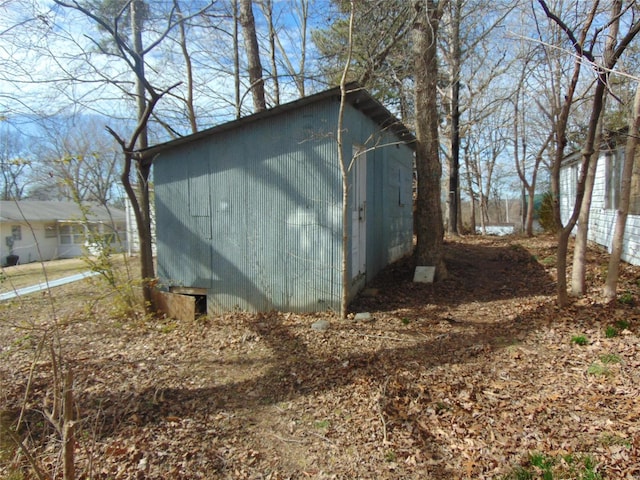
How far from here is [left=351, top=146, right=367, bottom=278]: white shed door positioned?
6.15 meters

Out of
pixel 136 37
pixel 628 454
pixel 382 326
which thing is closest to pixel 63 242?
pixel 136 37

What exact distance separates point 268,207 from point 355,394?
3348 millimetres

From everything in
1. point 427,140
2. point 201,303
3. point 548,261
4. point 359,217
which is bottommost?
point 201,303

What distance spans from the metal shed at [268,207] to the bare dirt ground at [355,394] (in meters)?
0.56

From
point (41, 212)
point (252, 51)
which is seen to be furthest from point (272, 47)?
point (41, 212)

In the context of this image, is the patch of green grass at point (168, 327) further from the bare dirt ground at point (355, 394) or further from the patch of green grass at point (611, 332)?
the patch of green grass at point (611, 332)

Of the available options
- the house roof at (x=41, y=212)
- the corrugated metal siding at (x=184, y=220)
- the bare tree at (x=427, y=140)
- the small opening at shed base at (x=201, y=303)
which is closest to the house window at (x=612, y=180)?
the bare tree at (x=427, y=140)

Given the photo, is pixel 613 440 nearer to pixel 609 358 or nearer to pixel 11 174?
pixel 609 358

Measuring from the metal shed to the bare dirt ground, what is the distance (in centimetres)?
56

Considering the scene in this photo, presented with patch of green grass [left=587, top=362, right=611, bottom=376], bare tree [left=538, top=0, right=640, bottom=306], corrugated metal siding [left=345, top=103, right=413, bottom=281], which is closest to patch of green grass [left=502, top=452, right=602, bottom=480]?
patch of green grass [left=587, top=362, right=611, bottom=376]

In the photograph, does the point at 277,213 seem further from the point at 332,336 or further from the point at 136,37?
the point at 136,37

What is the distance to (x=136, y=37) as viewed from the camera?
390 inches

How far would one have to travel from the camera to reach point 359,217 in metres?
6.46

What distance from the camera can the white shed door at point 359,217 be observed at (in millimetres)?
6148
